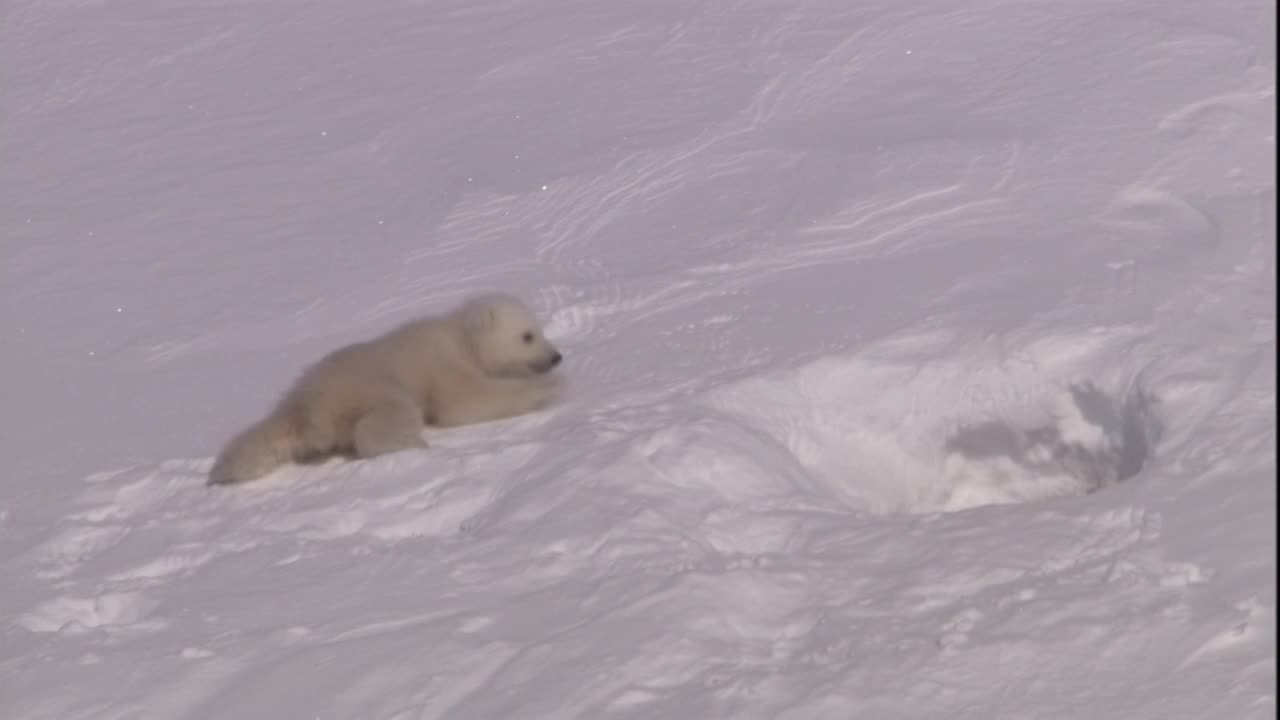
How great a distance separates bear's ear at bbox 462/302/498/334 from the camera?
6398mm

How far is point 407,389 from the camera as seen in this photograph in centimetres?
625

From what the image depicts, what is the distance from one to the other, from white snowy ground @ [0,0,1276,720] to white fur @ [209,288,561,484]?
11cm

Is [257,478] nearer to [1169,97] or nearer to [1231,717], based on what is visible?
[1231,717]

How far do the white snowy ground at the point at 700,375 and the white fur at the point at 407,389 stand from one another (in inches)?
4.2

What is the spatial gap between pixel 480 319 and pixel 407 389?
342mm

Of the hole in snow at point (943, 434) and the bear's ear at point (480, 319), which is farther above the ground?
the bear's ear at point (480, 319)

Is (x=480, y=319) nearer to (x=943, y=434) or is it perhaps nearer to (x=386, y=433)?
(x=386, y=433)

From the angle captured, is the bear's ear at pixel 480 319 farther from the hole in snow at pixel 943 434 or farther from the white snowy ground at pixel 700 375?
the hole in snow at pixel 943 434

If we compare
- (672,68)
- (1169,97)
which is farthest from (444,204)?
(1169,97)

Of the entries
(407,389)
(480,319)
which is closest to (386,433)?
(407,389)

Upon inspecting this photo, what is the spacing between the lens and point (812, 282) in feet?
22.7

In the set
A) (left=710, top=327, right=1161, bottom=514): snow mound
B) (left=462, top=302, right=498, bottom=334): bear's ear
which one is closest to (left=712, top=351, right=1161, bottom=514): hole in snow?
(left=710, top=327, right=1161, bottom=514): snow mound

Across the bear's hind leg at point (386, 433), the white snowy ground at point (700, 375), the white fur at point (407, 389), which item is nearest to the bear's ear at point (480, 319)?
the white fur at point (407, 389)

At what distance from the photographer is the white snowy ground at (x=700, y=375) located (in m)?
4.45
